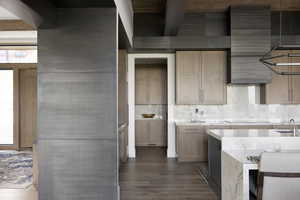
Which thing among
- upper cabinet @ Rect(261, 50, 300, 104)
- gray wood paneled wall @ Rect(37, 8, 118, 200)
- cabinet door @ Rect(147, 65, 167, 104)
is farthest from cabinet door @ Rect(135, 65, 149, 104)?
gray wood paneled wall @ Rect(37, 8, 118, 200)

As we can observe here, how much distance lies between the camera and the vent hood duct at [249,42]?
18.1 feet

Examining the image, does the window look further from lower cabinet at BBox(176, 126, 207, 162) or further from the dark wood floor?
lower cabinet at BBox(176, 126, 207, 162)

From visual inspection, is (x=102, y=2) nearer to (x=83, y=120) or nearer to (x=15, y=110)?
(x=83, y=120)

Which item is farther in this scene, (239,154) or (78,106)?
(78,106)

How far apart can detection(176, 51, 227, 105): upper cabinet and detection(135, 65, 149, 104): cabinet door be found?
2.33 metres

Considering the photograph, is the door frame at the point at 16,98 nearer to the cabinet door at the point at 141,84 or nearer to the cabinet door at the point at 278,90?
the cabinet door at the point at 141,84

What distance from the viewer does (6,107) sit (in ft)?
23.6

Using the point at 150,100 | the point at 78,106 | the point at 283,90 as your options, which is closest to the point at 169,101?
the point at 150,100

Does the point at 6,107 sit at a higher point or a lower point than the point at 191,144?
higher

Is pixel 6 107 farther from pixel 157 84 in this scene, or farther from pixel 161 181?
pixel 161 181

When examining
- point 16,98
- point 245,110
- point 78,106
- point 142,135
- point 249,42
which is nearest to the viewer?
point 78,106

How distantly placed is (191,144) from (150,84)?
9.77ft

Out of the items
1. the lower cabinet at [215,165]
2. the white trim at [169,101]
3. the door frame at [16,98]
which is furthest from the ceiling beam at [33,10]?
the door frame at [16,98]

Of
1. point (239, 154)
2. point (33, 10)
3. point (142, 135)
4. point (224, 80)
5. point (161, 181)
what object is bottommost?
point (161, 181)
